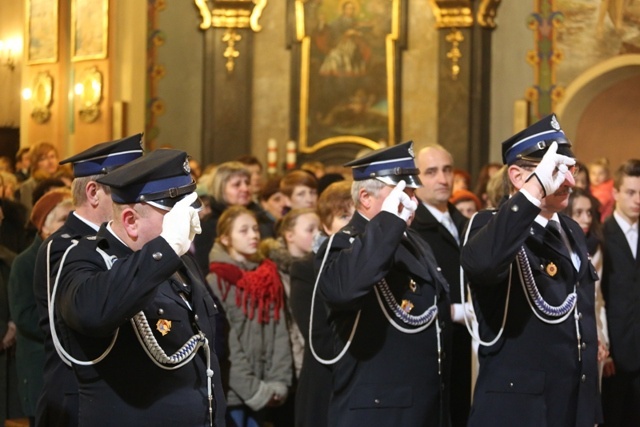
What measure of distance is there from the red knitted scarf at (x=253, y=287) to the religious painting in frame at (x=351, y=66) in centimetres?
943

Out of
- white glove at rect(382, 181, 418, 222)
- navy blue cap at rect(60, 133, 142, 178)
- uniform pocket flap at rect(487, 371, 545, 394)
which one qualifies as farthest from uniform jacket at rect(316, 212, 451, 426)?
navy blue cap at rect(60, 133, 142, 178)

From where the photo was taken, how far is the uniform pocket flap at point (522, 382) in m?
4.84

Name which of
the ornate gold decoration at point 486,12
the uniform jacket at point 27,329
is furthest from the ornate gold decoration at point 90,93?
the uniform jacket at point 27,329

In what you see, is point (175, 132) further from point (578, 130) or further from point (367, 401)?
point (367, 401)

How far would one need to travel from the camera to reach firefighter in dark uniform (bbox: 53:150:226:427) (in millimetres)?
3879

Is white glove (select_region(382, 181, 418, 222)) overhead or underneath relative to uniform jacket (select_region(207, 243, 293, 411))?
overhead

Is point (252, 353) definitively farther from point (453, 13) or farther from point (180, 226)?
point (453, 13)

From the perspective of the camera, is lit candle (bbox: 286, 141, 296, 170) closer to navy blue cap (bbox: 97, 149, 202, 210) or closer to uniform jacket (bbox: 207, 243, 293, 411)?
uniform jacket (bbox: 207, 243, 293, 411)

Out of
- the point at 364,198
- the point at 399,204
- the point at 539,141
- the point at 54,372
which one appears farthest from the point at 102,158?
the point at 539,141

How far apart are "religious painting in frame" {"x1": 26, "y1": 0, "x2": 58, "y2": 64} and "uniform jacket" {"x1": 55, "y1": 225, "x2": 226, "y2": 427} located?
13363mm

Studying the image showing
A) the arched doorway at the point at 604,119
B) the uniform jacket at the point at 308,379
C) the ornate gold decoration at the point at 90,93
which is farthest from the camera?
the ornate gold decoration at the point at 90,93

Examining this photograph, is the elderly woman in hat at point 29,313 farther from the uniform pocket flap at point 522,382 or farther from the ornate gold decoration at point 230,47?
the ornate gold decoration at point 230,47

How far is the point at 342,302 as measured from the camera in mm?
4824

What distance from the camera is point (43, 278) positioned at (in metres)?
4.89
